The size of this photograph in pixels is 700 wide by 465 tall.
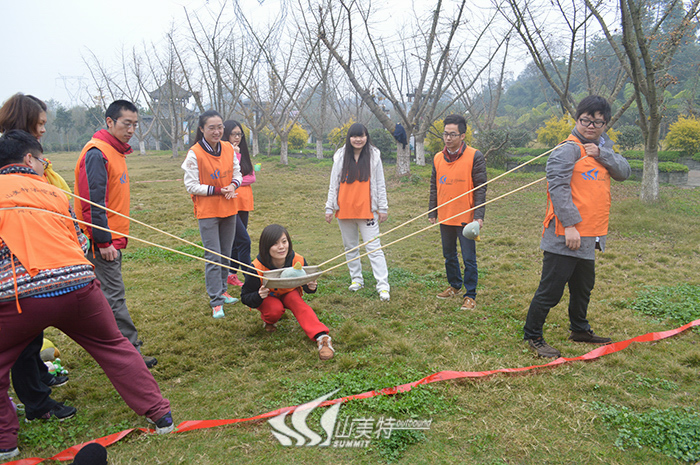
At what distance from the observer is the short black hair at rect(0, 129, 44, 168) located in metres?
2.46

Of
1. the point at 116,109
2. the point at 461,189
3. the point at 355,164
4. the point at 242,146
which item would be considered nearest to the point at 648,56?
the point at 461,189

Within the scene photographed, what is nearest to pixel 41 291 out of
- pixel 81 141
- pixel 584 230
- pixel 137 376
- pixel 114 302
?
pixel 137 376

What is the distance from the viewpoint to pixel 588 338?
12.3ft

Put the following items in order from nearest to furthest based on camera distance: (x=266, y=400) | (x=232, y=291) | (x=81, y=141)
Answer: (x=266, y=400)
(x=232, y=291)
(x=81, y=141)

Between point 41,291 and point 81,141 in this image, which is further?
point 81,141

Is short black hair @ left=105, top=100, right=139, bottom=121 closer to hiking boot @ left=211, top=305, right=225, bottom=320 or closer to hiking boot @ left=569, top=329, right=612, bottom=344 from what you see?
hiking boot @ left=211, top=305, right=225, bottom=320

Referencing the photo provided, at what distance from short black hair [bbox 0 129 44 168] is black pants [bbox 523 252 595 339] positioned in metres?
3.55

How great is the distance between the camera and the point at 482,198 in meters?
4.62

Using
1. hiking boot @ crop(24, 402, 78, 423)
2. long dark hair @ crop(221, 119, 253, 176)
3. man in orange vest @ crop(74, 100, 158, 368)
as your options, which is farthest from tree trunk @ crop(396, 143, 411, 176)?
hiking boot @ crop(24, 402, 78, 423)

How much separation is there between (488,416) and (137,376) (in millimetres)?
2095

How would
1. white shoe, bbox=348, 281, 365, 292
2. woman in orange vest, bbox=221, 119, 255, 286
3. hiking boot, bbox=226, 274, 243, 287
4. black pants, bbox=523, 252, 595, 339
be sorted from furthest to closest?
hiking boot, bbox=226, 274, 243, 287 → woman in orange vest, bbox=221, 119, 255, 286 → white shoe, bbox=348, 281, 365, 292 → black pants, bbox=523, 252, 595, 339

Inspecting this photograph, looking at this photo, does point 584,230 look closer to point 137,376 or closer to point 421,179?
point 137,376

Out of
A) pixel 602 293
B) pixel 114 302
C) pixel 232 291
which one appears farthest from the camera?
pixel 232 291

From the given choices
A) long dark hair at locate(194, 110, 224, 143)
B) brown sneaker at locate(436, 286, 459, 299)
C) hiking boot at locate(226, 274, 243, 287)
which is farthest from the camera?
hiking boot at locate(226, 274, 243, 287)
